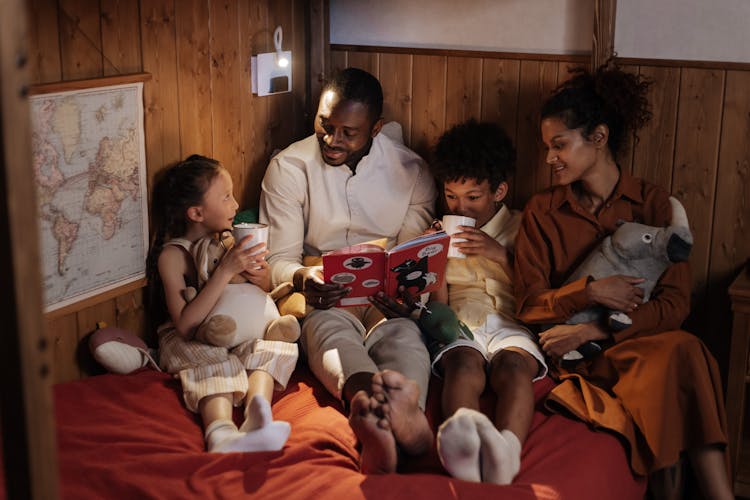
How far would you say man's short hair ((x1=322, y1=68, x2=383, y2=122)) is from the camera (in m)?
2.56

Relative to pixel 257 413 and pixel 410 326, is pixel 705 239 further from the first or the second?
pixel 257 413

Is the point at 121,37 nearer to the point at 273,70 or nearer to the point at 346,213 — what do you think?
the point at 273,70

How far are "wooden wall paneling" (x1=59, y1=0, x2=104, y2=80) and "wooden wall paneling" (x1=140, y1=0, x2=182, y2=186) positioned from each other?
0.17 meters

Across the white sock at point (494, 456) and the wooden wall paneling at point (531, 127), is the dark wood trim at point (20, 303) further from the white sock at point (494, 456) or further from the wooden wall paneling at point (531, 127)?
the wooden wall paneling at point (531, 127)

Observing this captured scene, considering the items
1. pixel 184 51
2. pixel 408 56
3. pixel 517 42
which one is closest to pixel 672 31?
pixel 517 42

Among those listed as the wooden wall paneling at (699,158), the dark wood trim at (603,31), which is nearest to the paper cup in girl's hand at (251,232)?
the dark wood trim at (603,31)

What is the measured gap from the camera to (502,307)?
2.51m

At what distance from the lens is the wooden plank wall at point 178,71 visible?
2.11 metres

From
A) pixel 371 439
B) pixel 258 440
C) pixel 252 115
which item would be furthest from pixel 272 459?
pixel 252 115

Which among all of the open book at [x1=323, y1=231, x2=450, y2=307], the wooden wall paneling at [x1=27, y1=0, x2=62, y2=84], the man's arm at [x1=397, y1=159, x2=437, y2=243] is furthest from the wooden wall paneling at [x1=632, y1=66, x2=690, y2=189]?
the wooden wall paneling at [x1=27, y1=0, x2=62, y2=84]

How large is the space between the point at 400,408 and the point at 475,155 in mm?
968

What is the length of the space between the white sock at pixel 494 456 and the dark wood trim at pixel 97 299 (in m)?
1.08

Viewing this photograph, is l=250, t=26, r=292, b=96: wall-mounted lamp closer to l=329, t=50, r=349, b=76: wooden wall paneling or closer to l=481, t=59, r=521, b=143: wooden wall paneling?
l=329, t=50, r=349, b=76: wooden wall paneling

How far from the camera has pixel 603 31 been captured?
2568mm
